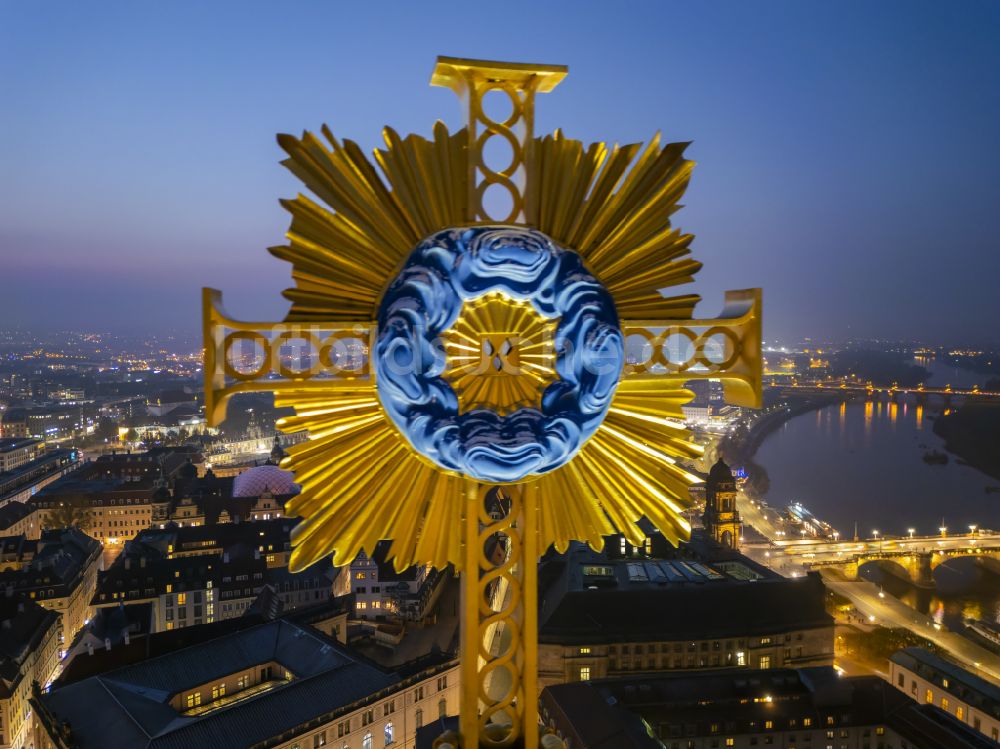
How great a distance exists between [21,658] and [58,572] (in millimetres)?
9922

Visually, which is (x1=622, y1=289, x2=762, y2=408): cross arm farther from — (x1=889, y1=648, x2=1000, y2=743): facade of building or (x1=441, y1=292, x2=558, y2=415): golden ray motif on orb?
(x1=889, y1=648, x2=1000, y2=743): facade of building

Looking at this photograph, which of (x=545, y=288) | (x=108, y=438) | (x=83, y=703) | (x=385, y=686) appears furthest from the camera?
(x=108, y=438)

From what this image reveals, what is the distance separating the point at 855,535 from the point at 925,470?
34.0 metres

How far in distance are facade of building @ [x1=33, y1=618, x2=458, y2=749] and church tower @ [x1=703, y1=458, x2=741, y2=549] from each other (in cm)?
2637

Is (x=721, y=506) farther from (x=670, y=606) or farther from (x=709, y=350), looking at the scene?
(x=709, y=350)

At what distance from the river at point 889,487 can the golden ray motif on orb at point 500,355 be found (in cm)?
5142

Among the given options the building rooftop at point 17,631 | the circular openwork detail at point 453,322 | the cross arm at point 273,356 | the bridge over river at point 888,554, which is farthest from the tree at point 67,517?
the circular openwork detail at point 453,322

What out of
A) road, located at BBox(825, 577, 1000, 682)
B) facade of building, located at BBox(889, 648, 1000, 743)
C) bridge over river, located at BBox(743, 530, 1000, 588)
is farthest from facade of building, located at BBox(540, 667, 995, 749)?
bridge over river, located at BBox(743, 530, 1000, 588)

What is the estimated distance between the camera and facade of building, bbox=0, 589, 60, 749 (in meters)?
24.3

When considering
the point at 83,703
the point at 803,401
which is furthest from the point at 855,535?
the point at 803,401

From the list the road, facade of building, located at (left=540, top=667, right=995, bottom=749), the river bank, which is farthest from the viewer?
the river bank

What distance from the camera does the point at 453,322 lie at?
2.96 metres

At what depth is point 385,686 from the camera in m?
21.2

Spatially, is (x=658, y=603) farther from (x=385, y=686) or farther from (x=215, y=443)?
(x=215, y=443)
